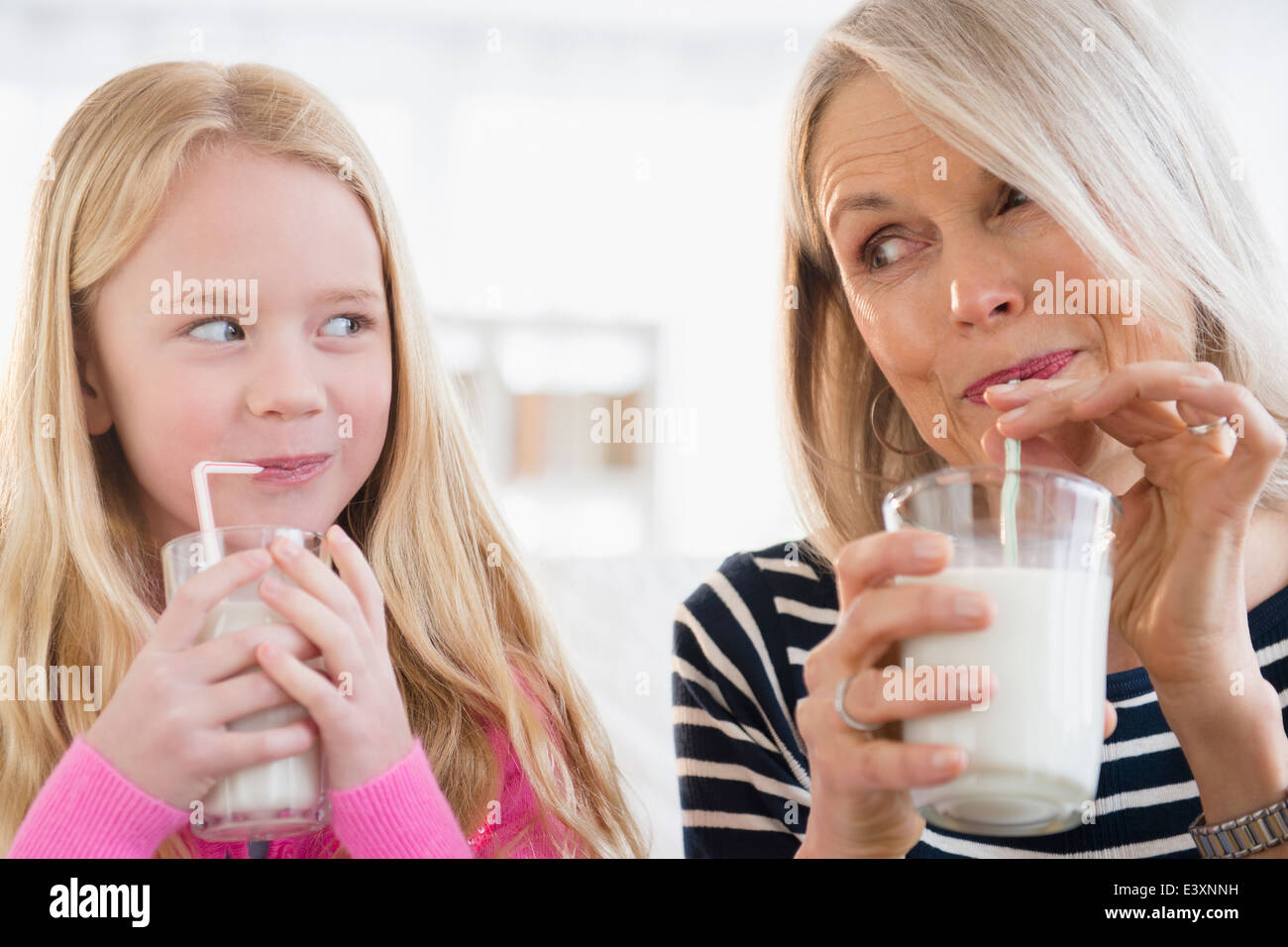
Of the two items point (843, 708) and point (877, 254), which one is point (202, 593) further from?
point (877, 254)

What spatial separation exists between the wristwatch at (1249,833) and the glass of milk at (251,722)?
69 cm

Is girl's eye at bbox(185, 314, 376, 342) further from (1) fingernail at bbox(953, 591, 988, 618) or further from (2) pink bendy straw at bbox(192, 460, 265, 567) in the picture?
(1) fingernail at bbox(953, 591, 988, 618)

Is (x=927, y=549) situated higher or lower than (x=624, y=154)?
lower

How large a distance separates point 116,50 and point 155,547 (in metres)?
0.51

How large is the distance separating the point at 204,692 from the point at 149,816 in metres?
0.11

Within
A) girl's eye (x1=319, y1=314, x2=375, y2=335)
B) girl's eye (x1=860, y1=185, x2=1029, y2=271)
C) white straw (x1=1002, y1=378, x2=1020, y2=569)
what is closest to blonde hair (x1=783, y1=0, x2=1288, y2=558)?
girl's eye (x1=860, y1=185, x2=1029, y2=271)

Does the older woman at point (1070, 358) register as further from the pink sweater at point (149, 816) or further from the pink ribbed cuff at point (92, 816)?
the pink ribbed cuff at point (92, 816)

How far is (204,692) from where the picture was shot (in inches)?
32.2

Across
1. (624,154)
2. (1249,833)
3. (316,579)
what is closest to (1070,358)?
(1249,833)

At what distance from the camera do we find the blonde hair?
1.12m

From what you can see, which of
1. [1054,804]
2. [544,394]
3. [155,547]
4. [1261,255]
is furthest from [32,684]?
[1261,255]

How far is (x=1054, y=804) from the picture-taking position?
0.75 meters
